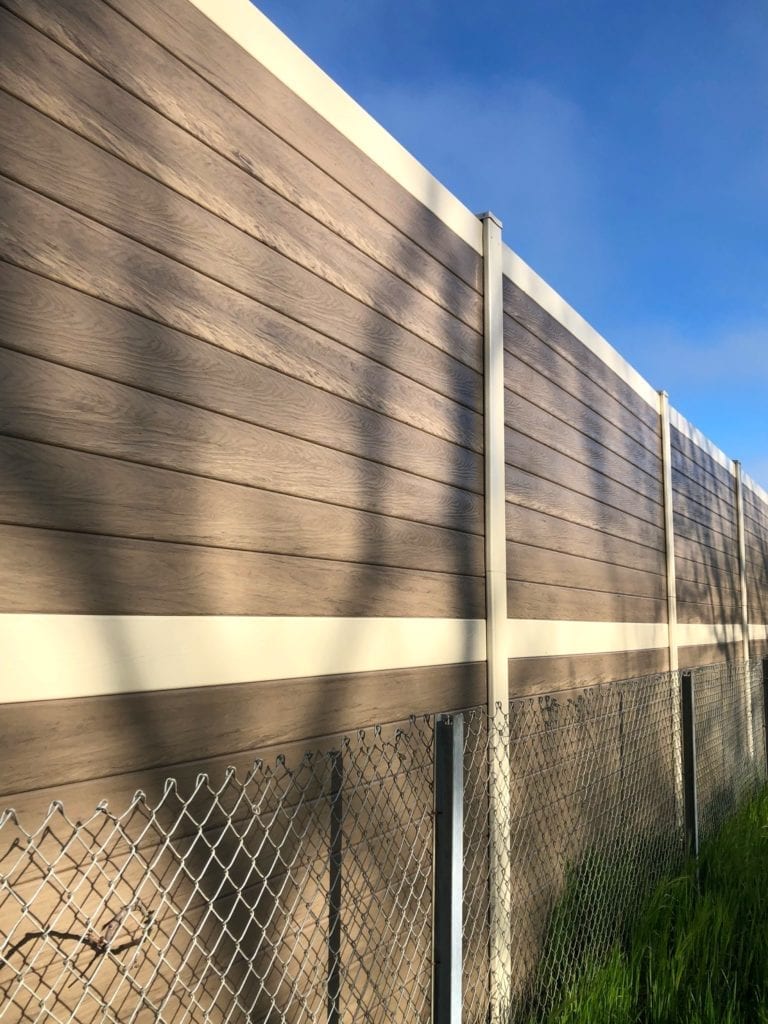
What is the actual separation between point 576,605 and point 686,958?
165cm

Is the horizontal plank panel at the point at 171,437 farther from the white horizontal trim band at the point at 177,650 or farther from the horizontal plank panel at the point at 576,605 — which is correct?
the horizontal plank panel at the point at 576,605

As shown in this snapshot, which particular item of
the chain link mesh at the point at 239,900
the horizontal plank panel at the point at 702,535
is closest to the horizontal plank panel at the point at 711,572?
the horizontal plank panel at the point at 702,535

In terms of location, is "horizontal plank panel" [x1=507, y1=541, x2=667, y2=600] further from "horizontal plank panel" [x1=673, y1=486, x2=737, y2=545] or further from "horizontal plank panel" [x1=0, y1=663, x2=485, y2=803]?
"horizontal plank panel" [x1=0, y1=663, x2=485, y2=803]

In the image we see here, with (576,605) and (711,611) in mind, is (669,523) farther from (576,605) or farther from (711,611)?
(576,605)

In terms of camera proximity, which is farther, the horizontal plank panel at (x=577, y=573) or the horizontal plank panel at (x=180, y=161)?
the horizontal plank panel at (x=577, y=573)

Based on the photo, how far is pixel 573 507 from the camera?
4.23 metres

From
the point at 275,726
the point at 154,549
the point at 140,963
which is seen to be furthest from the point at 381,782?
the point at 154,549

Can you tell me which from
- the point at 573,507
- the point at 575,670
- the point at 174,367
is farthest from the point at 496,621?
the point at 174,367

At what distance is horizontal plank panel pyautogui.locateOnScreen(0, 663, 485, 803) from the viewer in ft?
5.03

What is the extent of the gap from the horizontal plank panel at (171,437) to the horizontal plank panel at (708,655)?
4.32 metres

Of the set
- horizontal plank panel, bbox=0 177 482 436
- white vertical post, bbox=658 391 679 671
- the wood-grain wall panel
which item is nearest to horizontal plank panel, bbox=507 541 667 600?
white vertical post, bbox=658 391 679 671

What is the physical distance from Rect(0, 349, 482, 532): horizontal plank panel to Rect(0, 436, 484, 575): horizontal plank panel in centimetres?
3

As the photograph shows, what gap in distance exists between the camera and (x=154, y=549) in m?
1.81

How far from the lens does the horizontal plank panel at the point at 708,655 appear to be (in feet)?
20.3
